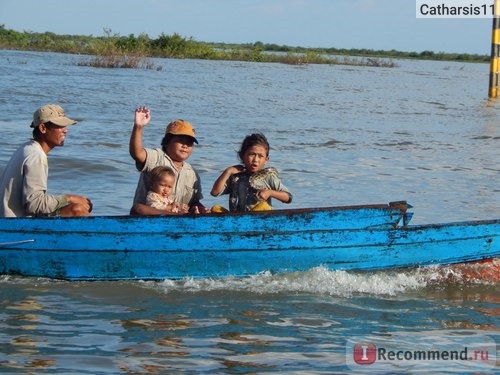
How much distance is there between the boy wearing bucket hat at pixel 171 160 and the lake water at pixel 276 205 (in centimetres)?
63

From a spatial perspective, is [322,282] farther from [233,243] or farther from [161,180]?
[161,180]

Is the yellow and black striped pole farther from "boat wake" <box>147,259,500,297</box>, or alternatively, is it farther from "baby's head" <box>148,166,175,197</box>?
"baby's head" <box>148,166,175,197</box>

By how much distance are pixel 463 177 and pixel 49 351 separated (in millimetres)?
9199

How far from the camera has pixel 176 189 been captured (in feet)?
24.5

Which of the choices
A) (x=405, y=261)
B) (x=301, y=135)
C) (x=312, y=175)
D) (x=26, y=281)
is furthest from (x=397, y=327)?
A: (x=301, y=135)

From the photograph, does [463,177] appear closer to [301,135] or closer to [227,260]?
[301,135]

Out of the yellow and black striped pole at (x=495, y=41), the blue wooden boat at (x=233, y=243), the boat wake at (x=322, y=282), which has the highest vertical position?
the yellow and black striped pole at (x=495, y=41)

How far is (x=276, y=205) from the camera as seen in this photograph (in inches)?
438

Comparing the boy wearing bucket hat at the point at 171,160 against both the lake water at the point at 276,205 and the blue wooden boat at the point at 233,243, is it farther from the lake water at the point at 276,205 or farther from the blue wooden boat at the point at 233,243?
the lake water at the point at 276,205

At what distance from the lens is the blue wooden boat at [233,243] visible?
6922mm

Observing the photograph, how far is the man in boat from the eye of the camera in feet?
21.7

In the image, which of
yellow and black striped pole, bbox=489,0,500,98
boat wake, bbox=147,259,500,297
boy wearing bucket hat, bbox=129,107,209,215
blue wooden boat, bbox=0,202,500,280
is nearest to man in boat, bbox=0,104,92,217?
blue wooden boat, bbox=0,202,500,280

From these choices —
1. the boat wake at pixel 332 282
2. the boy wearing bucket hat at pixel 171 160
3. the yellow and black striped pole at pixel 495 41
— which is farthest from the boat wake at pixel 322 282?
the yellow and black striped pole at pixel 495 41

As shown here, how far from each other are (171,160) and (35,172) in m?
1.16
